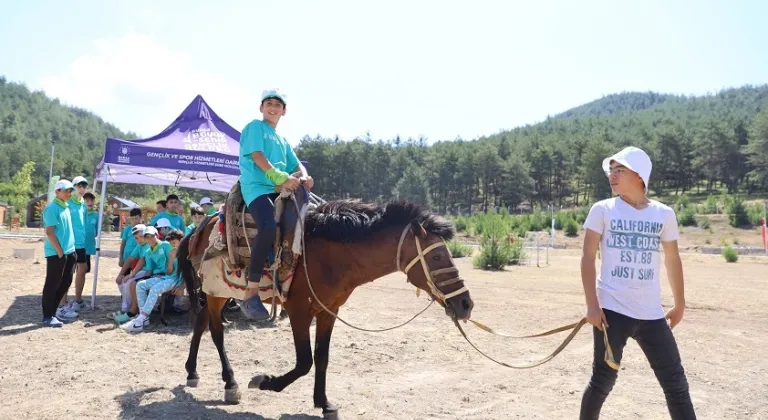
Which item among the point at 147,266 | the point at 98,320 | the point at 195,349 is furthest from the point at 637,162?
the point at 98,320

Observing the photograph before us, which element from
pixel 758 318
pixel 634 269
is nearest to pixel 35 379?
pixel 634 269

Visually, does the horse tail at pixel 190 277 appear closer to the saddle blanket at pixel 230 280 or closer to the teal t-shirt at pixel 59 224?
the saddle blanket at pixel 230 280

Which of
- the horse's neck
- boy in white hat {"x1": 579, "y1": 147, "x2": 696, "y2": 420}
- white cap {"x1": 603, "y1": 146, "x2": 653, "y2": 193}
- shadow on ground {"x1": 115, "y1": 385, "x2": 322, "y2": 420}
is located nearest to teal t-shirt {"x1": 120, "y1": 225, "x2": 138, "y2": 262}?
shadow on ground {"x1": 115, "y1": 385, "x2": 322, "y2": 420}

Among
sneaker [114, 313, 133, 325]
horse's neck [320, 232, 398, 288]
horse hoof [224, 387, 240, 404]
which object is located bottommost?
horse hoof [224, 387, 240, 404]

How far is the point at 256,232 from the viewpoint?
15.6ft

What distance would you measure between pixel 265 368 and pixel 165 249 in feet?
11.3

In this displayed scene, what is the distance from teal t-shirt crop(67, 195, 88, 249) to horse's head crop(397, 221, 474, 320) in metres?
6.67

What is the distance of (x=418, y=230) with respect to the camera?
13.9 feet

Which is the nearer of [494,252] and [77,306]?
[77,306]

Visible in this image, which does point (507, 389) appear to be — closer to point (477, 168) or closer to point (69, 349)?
point (69, 349)

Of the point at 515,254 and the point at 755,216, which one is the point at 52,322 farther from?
the point at 755,216

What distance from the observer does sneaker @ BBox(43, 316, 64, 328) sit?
760cm

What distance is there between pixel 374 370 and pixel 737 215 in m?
41.3

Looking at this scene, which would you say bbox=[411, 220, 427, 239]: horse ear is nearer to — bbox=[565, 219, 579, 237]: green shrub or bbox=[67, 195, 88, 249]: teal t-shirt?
bbox=[67, 195, 88, 249]: teal t-shirt
